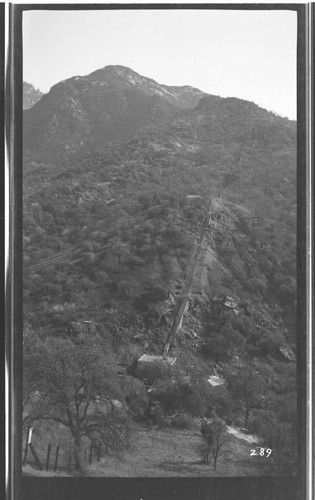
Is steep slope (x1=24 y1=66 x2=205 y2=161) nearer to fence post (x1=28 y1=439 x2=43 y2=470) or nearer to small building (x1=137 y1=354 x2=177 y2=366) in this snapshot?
small building (x1=137 y1=354 x2=177 y2=366)

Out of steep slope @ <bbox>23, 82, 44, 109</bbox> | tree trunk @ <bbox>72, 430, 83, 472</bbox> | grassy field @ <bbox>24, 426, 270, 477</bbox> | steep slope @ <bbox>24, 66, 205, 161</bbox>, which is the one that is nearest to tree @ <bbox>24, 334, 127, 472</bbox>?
tree trunk @ <bbox>72, 430, 83, 472</bbox>

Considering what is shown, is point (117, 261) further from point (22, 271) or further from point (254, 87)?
point (254, 87)

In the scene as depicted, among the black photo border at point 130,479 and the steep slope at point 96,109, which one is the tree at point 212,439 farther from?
the steep slope at point 96,109

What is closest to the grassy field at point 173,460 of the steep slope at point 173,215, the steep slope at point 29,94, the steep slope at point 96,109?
the steep slope at point 173,215

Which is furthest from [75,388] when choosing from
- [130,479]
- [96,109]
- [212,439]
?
[96,109]

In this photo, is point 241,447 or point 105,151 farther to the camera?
point 105,151

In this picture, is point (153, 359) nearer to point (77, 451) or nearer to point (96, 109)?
point (77, 451)

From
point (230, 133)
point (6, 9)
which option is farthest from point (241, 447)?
point (6, 9)
